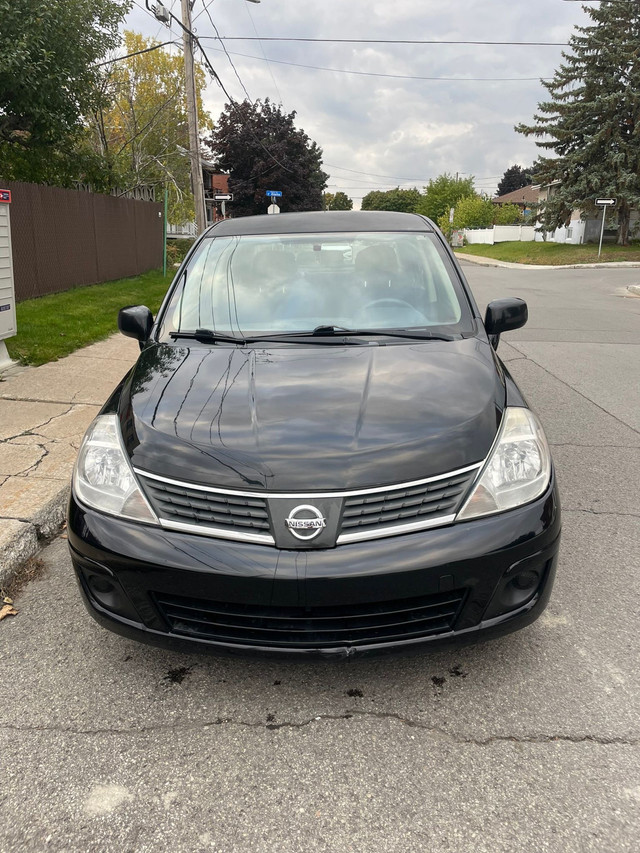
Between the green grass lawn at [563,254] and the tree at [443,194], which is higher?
the tree at [443,194]

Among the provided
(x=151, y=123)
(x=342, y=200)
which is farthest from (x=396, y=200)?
(x=151, y=123)

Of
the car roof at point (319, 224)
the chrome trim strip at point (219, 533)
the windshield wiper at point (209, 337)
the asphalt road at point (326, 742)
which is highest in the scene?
the car roof at point (319, 224)

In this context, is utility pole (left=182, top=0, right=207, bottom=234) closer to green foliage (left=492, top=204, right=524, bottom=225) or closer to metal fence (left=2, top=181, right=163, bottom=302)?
metal fence (left=2, top=181, right=163, bottom=302)

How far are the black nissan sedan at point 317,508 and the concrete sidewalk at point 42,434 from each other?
4.00ft

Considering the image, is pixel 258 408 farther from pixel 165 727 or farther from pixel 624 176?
pixel 624 176

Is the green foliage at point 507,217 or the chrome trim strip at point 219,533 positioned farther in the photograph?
the green foliage at point 507,217

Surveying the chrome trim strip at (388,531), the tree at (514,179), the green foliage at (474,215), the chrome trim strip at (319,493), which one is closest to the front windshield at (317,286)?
the chrome trim strip at (319,493)

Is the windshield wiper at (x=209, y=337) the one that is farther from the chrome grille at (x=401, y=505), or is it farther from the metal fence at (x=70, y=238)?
the metal fence at (x=70, y=238)

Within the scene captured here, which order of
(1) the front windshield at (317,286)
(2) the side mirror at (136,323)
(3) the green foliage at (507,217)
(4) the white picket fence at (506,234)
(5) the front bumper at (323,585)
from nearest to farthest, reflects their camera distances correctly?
(5) the front bumper at (323,585), (1) the front windshield at (317,286), (2) the side mirror at (136,323), (4) the white picket fence at (506,234), (3) the green foliage at (507,217)

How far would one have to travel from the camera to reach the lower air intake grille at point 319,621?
2057 millimetres

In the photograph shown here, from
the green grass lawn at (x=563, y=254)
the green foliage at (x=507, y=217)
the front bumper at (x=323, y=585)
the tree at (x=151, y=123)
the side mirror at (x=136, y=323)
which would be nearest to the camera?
the front bumper at (x=323, y=585)

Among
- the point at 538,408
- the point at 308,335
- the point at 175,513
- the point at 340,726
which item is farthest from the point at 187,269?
the point at 538,408

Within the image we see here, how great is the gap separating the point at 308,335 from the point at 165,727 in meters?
1.81

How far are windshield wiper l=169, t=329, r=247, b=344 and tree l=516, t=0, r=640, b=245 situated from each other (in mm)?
35050
